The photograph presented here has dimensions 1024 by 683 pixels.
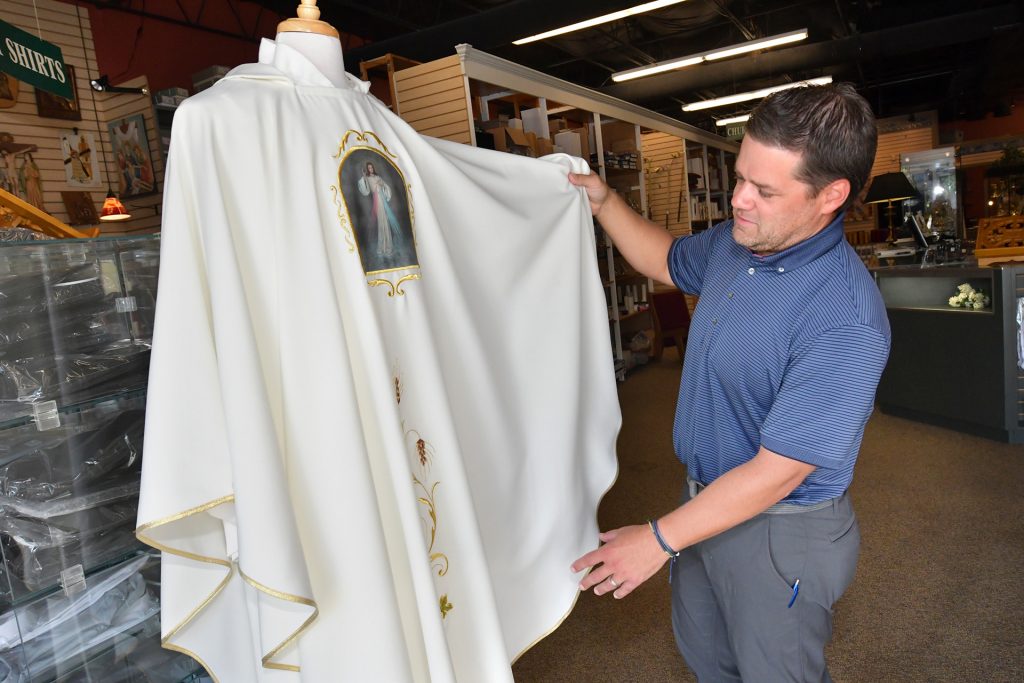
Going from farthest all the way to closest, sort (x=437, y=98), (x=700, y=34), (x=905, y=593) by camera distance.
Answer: (x=700, y=34), (x=437, y=98), (x=905, y=593)

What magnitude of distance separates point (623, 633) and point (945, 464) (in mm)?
2736

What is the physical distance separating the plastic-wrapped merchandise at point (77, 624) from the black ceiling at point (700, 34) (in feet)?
22.1

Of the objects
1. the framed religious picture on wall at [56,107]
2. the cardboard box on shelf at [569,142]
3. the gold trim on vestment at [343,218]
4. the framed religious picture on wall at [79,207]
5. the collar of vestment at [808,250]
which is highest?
the framed religious picture on wall at [56,107]

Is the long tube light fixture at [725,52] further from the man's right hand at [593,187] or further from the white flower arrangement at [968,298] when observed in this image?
the man's right hand at [593,187]

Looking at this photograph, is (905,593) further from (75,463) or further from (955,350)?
(75,463)

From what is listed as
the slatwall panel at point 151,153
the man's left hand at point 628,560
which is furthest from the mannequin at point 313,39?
the slatwall panel at point 151,153

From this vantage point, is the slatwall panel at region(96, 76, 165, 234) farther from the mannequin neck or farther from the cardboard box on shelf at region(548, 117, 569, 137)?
the mannequin neck

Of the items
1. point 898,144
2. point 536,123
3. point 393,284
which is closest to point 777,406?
point 393,284

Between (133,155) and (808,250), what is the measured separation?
661cm

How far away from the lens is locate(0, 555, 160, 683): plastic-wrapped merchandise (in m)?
1.39

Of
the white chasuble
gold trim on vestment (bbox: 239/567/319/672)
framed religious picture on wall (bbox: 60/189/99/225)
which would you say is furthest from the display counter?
framed religious picture on wall (bbox: 60/189/99/225)

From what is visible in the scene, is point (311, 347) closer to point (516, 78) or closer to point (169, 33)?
point (516, 78)

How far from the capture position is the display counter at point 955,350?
456 centimetres

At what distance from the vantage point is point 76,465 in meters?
1.47
